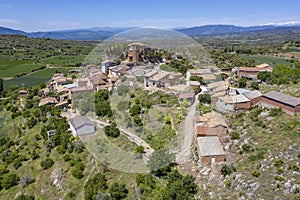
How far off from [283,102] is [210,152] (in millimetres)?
5917

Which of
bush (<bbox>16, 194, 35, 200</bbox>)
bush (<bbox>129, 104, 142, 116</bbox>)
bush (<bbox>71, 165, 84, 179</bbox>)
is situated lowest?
bush (<bbox>16, 194, 35, 200</bbox>)

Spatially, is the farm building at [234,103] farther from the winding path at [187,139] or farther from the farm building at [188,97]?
the farm building at [188,97]

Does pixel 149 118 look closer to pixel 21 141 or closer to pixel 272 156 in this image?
pixel 272 156

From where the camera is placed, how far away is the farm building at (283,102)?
13.3 meters

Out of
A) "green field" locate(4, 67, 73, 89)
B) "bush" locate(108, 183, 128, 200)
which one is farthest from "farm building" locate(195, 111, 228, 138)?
"green field" locate(4, 67, 73, 89)

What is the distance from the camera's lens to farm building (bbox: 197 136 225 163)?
1120 cm

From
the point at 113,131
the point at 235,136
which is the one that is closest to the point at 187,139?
the point at 235,136

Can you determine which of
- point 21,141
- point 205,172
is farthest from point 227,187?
point 21,141

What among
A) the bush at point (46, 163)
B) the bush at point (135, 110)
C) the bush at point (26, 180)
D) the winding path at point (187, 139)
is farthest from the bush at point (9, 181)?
the winding path at point (187, 139)

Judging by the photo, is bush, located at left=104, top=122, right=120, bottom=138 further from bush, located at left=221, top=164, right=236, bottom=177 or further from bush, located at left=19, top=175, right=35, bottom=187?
bush, located at left=221, top=164, right=236, bottom=177

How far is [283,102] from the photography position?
13844 mm

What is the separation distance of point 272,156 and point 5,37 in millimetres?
90975

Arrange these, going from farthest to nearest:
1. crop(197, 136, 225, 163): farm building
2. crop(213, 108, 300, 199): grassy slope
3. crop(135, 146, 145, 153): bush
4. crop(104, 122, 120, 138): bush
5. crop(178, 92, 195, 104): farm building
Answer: crop(178, 92, 195, 104): farm building → crop(104, 122, 120, 138): bush → crop(135, 146, 145, 153): bush → crop(197, 136, 225, 163): farm building → crop(213, 108, 300, 199): grassy slope

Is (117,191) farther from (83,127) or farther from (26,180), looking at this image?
(26,180)
